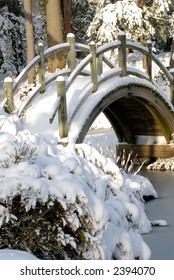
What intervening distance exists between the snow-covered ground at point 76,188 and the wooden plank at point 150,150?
24.5 feet

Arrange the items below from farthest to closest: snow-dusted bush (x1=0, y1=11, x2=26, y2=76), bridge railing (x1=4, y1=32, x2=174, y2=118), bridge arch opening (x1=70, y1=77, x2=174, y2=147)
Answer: snow-dusted bush (x1=0, y1=11, x2=26, y2=76) < bridge arch opening (x1=70, y1=77, x2=174, y2=147) < bridge railing (x1=4, y1=32, x2=174, y2=118)

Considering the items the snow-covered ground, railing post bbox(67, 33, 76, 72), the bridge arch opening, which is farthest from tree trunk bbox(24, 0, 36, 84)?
the snow-covered ground

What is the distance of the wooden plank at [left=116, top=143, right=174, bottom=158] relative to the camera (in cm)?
1641

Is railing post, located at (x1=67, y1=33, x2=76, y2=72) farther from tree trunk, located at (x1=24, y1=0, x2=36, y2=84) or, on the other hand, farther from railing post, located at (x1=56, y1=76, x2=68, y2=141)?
tree trunk, located at (x1=24, y1=0, x2=36, y2=84)

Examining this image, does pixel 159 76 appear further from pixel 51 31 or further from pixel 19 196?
pixel 19 196

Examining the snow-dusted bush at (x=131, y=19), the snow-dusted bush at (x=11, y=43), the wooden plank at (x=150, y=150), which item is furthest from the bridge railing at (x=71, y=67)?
the snow-dusted bush at (x=11, y=43)

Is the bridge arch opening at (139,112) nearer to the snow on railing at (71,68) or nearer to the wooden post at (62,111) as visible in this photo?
the snow on railing at (71,68)

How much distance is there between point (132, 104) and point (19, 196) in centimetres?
1010

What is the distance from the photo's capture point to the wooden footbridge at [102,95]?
10531mm

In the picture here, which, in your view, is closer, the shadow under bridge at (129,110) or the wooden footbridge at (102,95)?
the wooden footbridge at (102,95)

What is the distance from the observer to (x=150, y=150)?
16.8m

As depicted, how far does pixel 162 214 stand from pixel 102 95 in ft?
7.87

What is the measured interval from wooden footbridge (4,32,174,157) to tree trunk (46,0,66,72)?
6.18 feet

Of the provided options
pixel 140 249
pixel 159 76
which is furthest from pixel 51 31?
pixel 140 249
